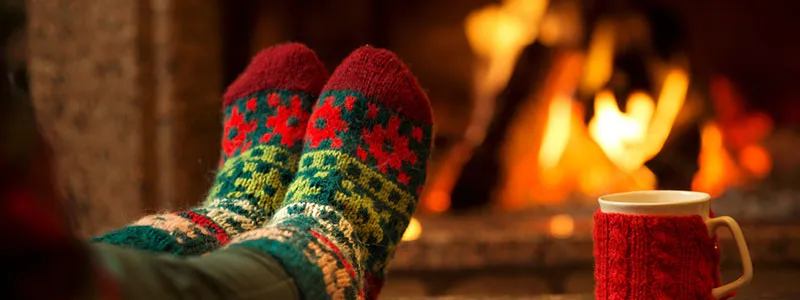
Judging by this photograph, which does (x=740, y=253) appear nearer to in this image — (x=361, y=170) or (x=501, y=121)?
(x=361, y=170)

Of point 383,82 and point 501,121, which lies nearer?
point 383,82

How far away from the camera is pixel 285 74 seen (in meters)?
0.85

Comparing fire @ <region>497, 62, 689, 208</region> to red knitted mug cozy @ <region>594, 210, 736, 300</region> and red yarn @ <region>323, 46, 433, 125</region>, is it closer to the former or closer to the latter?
red yarn @ <region>323, 46, 433, 125</region>

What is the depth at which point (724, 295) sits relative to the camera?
1.68 feet

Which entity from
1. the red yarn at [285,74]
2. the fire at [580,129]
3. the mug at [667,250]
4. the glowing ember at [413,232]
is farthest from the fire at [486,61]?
the mug at [667,250]

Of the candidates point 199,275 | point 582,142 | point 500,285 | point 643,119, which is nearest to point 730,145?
point 643,119

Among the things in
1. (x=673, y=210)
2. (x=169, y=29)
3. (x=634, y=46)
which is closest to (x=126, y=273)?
(x=673, y=210)

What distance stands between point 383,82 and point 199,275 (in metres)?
0.41

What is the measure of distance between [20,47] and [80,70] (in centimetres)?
89

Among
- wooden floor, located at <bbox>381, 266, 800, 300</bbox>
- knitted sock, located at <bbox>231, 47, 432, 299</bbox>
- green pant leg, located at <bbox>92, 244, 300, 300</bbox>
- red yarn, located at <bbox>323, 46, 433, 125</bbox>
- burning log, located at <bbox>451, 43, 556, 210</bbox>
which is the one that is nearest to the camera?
green pant leg, located at <bbox>92, 244, 300, 300</bbox>

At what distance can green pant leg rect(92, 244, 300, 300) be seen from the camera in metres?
0.35

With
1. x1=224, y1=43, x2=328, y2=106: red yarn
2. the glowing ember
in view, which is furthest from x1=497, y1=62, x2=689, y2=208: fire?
x1=224, y1=43, x2=328, y2=106: red yarn

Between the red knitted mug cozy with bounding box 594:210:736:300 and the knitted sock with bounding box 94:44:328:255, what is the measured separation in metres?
0.32

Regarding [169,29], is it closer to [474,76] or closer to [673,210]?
[474,76]
